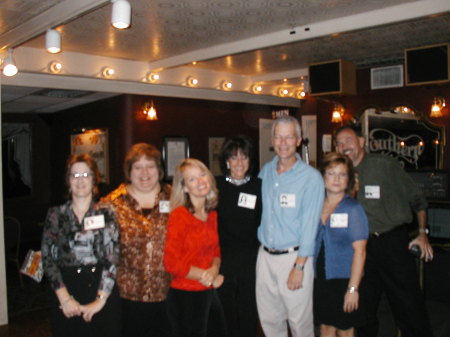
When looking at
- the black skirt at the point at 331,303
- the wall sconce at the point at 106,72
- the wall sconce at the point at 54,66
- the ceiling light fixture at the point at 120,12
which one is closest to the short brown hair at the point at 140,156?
the ceiling light fixture at the point at 120,12

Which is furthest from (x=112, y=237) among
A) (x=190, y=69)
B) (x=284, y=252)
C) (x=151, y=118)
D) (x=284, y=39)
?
(x=190, y=69)

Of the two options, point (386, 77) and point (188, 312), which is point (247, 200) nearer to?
point (188, 312)

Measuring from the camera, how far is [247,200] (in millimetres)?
2510

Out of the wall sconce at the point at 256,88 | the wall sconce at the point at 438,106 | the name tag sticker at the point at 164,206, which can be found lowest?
the name tag sticker at the point at 164,206

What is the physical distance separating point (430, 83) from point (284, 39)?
5.72ft

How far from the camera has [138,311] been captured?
2.31 metres

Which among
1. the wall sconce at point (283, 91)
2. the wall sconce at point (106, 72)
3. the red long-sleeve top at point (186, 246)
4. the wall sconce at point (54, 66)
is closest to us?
the red long-sleeve top at point (186, 246)

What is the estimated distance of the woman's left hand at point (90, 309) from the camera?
7.18 ft

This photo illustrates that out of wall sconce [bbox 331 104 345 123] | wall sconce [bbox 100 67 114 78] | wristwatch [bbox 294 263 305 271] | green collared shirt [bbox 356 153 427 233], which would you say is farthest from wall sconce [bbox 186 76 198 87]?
wristwatch [bbox 294 263 305 271]

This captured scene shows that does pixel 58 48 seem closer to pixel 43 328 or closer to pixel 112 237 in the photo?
pixel 112 237

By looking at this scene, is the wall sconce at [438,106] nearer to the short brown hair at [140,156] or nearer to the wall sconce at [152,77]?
the wall sconce at [152,77]

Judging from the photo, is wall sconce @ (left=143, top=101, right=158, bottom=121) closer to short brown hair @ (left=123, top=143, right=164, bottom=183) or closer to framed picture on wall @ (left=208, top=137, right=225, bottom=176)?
framed picture on wall @ (left=208, top=137, right=225, bottom=176)

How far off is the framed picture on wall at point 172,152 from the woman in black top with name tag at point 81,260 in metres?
3.69

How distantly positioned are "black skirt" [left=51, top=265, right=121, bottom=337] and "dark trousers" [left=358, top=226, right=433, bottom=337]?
1629mm
